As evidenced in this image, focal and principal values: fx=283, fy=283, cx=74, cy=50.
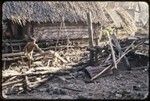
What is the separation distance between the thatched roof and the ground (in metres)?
4.73

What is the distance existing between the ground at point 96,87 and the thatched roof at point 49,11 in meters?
4.73

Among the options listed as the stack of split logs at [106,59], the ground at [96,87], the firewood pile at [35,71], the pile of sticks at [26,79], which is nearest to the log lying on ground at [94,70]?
the stack of split logs at [106,59]

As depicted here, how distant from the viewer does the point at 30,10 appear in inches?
555

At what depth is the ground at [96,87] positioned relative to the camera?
7949 mm

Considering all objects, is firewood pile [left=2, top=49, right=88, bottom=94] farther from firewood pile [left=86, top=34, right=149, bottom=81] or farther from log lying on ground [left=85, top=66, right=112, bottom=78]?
firewood pile [left=86, top=34, right=149, bottom=81]

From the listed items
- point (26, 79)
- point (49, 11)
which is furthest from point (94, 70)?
point (49, 11)

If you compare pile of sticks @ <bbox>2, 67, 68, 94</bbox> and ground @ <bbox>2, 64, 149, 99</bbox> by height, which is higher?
pile of sticks @ <bbox>2, 67, 68, 94</bbox>

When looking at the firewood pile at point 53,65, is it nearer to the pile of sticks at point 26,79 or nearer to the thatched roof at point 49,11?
the pile of sticks at point 26,79

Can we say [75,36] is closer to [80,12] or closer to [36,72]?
[80,12]

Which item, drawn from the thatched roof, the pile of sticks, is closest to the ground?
the pile of sticks

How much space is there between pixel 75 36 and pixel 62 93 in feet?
27.3

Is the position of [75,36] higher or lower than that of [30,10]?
lower

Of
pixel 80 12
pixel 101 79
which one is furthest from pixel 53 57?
pixel 80 12

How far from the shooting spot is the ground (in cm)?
795
